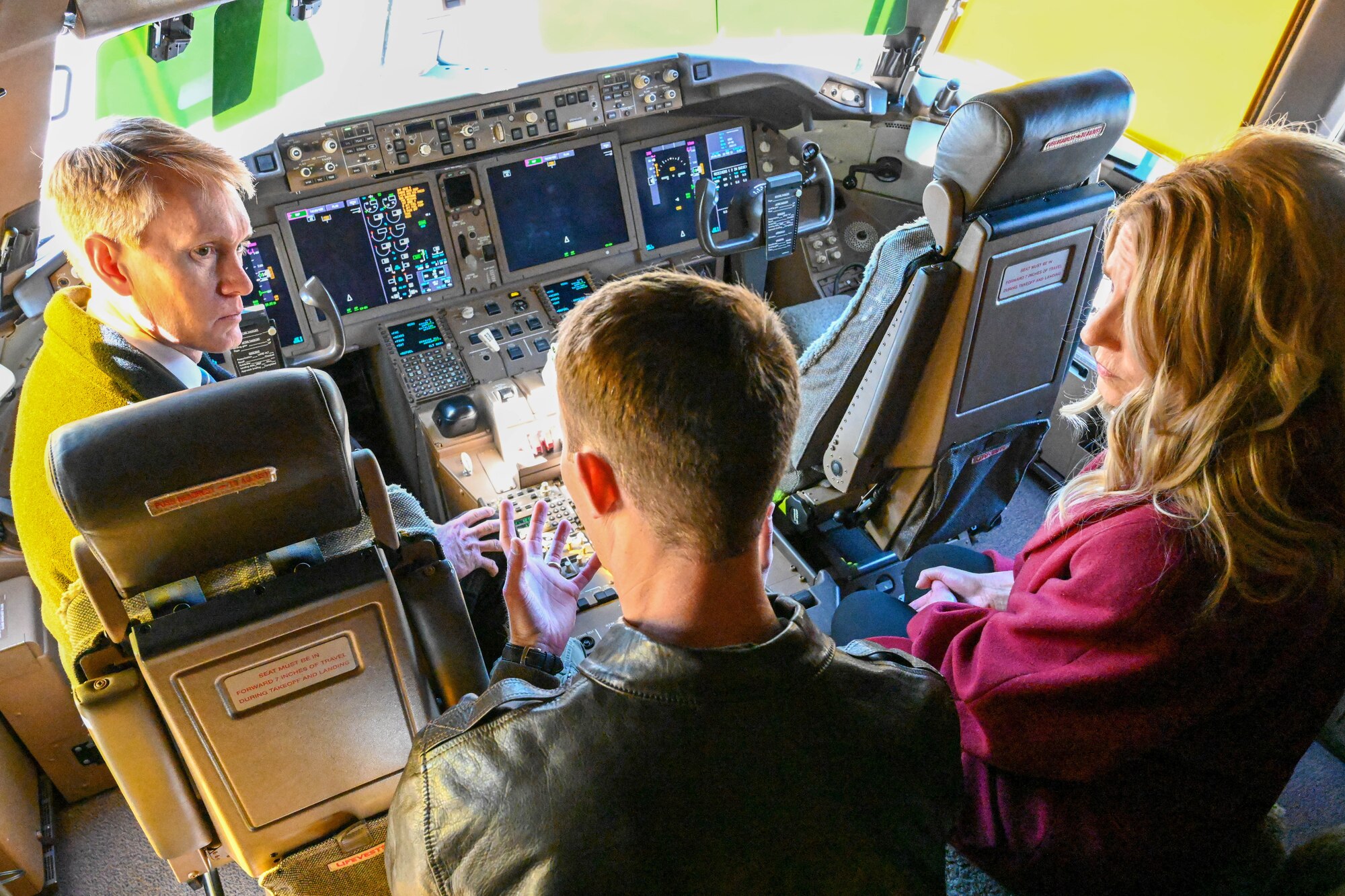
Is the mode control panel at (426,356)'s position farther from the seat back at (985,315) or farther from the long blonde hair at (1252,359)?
the long blonde hair at (1252,359)

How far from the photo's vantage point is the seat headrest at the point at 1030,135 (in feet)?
5.29

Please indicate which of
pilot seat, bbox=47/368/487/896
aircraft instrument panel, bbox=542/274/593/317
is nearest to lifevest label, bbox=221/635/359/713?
pilot seat, bbox=47/368/487/896

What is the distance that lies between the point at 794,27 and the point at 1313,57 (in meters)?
1.71

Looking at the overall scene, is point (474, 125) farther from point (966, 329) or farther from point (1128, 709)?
point (1128, 709)

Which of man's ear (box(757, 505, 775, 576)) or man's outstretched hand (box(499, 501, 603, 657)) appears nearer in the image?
man's ear (box(757, 505, 775, 576))

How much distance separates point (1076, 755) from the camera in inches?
47.5

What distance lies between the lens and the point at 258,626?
117 cm

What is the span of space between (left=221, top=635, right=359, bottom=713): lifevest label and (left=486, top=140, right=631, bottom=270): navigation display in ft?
6.82

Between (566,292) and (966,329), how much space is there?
1657 millimetres

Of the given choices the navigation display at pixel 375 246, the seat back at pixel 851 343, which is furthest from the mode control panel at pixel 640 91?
the seat back at pixel 851 343

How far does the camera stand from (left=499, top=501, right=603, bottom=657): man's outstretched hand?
1.29m

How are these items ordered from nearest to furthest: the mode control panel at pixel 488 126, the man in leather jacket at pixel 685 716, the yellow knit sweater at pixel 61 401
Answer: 1. the man in leather jacket at pixel 685 716
2. the yellow knit sweater at pixel 61 401
3. the mode control panel at pixel 488 126

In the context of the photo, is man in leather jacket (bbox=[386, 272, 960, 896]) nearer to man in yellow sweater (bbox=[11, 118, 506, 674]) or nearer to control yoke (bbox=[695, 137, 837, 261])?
man in yellow sweater (bbox=[11, 118, 506, 674])

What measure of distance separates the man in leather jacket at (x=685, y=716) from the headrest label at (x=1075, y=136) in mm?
1035
